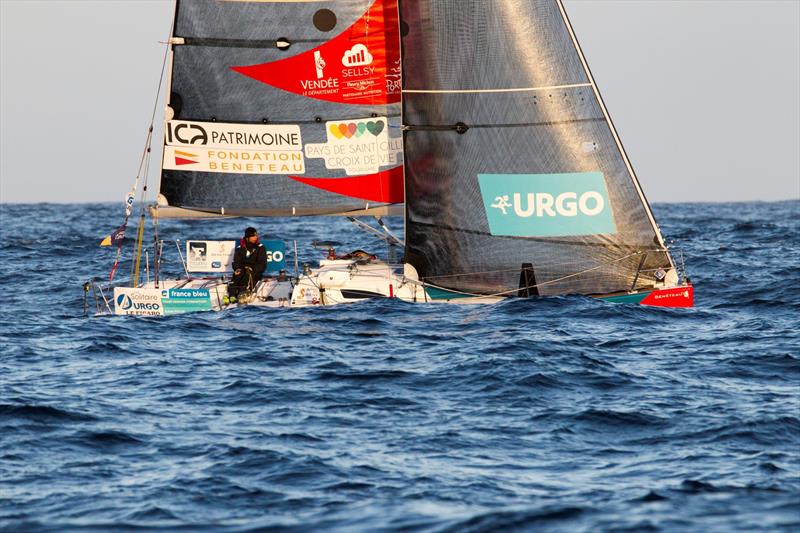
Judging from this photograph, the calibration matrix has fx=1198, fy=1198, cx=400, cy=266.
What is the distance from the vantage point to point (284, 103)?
76.5 feet

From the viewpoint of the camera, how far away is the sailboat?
21.2 meters

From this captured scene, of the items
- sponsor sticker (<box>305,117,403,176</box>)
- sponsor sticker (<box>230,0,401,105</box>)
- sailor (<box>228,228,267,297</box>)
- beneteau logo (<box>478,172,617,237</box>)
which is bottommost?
sailor (<box>228,228,267,297</box>)

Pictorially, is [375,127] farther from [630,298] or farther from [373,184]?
[630,298]

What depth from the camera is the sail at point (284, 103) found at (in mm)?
23172

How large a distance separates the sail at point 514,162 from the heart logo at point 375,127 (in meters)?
1.55

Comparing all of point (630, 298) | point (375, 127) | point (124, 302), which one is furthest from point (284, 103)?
point (630, 298)

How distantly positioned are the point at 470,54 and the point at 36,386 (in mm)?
9920

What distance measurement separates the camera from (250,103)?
23312 millimetres

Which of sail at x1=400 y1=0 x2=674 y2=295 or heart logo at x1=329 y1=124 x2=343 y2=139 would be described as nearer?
sail at x1=400 y1=0 x2=674 y2=295

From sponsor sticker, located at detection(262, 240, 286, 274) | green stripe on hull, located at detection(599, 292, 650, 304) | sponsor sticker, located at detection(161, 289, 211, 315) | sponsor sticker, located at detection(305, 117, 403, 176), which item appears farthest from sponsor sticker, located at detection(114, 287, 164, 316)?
green stripe on hull, located at detection(599, 292, 650, 304)

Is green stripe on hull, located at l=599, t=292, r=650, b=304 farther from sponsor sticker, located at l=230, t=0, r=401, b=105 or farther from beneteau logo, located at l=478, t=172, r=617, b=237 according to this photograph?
sponsor sticker, located at l=230, t=0, r=401, b=105

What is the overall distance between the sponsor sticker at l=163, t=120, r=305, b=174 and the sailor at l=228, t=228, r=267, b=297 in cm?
181

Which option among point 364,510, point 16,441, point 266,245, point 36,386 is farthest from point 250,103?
point 364,510

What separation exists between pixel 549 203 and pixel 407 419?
8.93 metres
